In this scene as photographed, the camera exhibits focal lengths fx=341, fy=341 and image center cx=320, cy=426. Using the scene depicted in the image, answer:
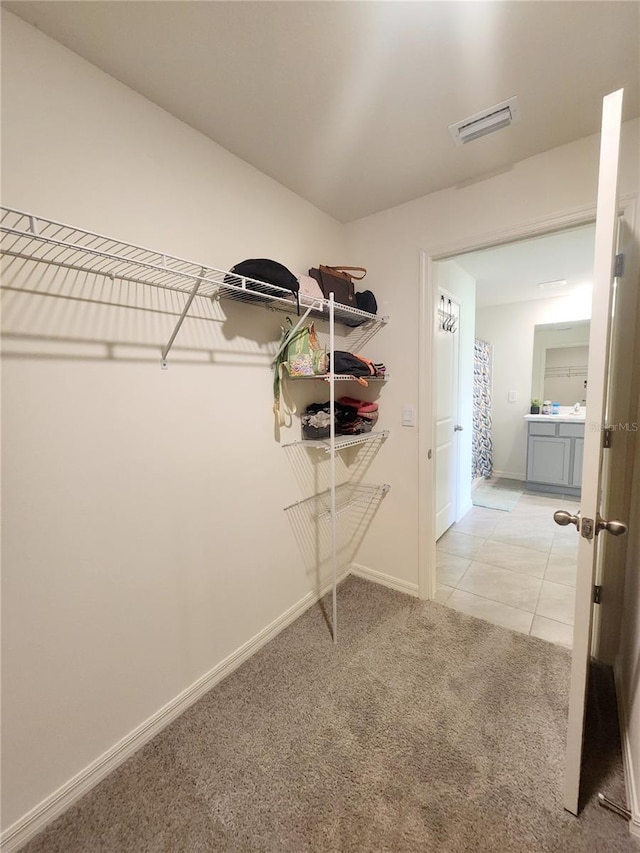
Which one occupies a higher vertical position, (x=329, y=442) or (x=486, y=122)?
(x=486, y=122)

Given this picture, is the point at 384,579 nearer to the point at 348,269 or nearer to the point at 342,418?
the point at 342,418

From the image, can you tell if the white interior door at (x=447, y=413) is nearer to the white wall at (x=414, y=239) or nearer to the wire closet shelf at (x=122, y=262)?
the white wall at (x=414, y=239)

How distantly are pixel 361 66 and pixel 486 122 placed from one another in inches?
23.9

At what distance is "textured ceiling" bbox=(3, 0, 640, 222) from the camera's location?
3.31 feet

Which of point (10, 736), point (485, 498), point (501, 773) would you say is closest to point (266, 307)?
point (10, 736)

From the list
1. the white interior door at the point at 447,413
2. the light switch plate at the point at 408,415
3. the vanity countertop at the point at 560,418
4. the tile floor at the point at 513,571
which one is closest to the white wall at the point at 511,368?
the vanity countertop at the point at 560,418

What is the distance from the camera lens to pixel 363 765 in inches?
49.4

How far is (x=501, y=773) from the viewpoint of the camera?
1.22 m

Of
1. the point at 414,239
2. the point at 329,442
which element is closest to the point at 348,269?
the point at 414,239

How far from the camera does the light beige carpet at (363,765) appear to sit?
3.48ft

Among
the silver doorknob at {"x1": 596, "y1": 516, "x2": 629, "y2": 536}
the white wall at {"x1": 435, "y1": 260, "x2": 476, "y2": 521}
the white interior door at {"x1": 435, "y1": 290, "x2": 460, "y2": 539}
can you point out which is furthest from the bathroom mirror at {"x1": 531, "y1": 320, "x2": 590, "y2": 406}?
the silver doorknob at {"x1": 596, "y1": 516, "x2": 629, "y2": 536}

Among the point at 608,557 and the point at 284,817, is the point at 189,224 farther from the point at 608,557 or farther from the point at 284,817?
the point at 608,557

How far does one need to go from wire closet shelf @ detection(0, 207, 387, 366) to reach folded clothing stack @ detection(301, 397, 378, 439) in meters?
0.58

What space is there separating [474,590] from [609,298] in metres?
2.06
